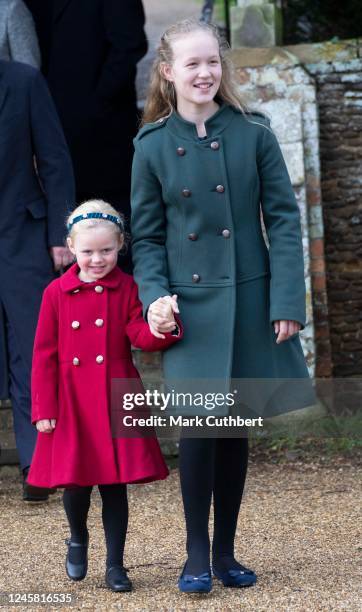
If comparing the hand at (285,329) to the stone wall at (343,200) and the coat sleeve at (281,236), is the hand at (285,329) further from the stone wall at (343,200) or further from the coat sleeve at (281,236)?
the stone wall at (343,200)

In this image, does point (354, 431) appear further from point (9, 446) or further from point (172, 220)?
point (172, 220)

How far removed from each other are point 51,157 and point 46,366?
53.5 inches

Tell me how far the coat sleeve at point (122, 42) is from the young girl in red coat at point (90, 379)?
1844mm

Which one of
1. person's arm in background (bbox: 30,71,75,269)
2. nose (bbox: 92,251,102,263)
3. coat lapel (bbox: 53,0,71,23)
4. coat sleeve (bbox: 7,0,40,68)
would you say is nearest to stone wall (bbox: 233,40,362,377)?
coat lapel (bbox: 53,0,71,23)

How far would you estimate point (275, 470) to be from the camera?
17.3 feet

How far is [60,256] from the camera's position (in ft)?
15.6

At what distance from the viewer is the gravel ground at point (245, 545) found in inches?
133

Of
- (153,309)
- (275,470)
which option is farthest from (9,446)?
(153,309)

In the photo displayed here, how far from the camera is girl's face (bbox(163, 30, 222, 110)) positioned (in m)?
3.44

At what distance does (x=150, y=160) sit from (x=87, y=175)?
2005mm

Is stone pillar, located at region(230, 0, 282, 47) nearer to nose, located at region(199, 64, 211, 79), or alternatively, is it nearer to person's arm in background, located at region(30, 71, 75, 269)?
person's arm in background, located at region(30, 71, 75, 269)

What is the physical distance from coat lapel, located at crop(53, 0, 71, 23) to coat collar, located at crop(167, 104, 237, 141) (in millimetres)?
2088

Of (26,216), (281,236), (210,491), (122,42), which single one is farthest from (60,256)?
(210,491)

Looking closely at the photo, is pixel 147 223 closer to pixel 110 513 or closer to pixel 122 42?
pixel 110 513
